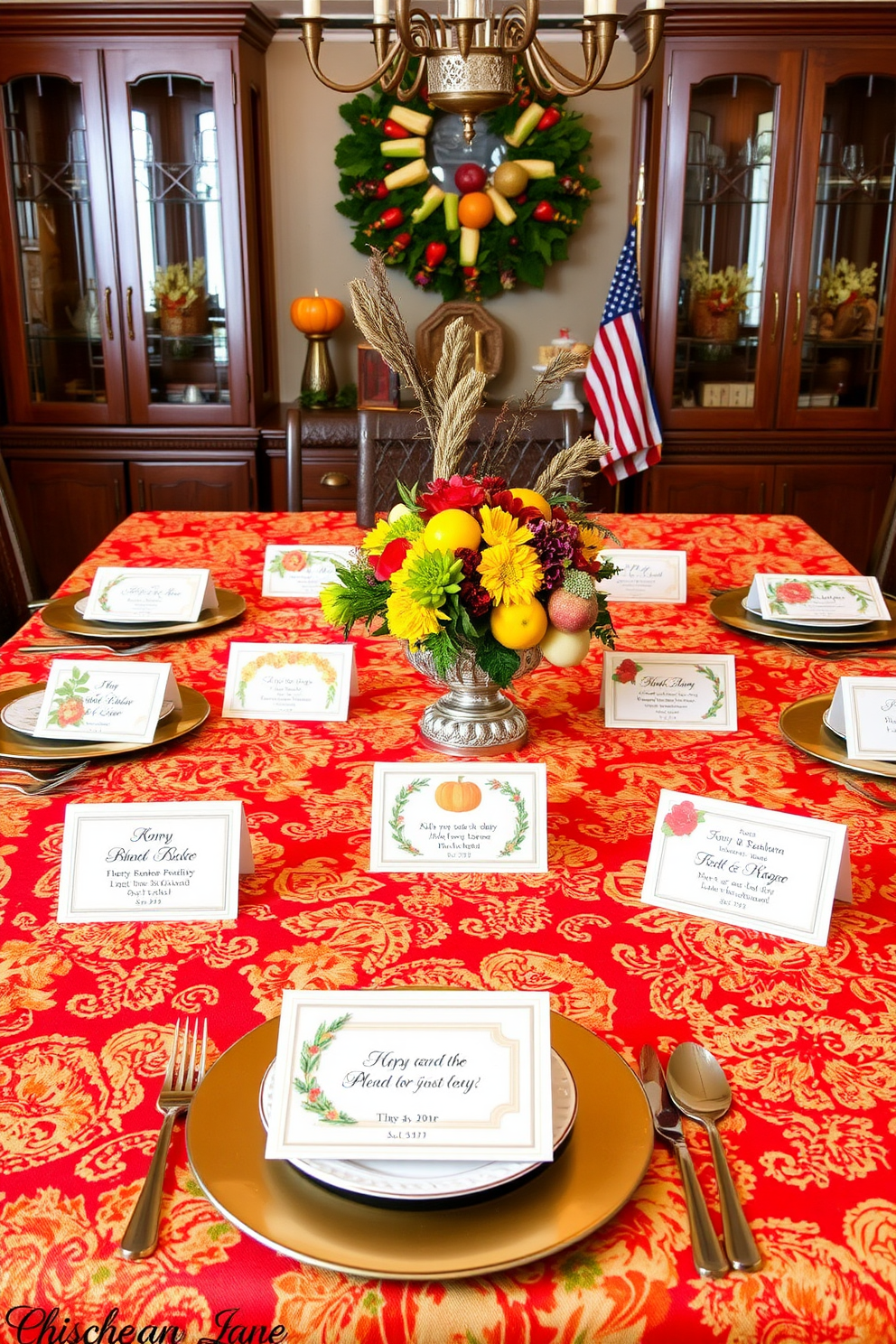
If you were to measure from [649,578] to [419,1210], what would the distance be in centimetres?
135

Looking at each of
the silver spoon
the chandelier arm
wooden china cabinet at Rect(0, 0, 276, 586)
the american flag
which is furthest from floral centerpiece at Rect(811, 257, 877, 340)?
the silver spoon

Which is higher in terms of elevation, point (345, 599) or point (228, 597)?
point (345, 599)

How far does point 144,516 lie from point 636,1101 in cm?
185

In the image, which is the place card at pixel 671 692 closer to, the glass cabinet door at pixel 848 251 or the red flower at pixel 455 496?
the red flower at pixel 455 496

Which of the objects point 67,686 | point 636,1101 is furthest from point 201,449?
point 636,1101

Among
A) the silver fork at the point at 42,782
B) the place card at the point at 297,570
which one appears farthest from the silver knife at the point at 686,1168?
the place card at the point at 297,570

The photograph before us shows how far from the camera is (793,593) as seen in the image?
5.69 feet

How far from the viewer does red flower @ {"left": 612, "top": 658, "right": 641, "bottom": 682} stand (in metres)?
1.44

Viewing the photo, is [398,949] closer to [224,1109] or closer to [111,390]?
[224,1109]

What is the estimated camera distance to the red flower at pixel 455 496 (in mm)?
1216

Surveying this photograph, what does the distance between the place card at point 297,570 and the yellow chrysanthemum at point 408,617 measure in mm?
697

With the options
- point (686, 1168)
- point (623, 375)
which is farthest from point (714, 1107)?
point (623, 375)

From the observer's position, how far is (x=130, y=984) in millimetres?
909

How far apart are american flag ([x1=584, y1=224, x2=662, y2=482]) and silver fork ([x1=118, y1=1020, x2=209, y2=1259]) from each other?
9.22 ft
